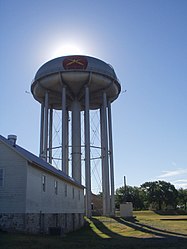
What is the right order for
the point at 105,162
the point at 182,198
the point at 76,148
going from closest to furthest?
the point at 105,162 < the point at 76,148 < the point at 182,198

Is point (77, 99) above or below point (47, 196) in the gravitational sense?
above

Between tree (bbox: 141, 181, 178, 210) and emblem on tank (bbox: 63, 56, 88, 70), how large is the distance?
6229 centimetres

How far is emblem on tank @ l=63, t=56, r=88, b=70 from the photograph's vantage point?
4258 centimetres

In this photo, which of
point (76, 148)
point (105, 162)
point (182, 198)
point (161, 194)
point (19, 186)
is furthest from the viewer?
point (182, 198)

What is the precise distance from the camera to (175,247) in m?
16.7

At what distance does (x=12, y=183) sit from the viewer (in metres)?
21.4

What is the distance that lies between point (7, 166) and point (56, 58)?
26015 mm

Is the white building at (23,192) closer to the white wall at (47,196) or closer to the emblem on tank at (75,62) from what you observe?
the white wall at (47,196)

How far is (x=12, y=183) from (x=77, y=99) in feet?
88.8

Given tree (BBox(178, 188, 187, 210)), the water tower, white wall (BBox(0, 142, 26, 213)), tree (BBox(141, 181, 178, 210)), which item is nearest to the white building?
white wall (BBox(0, 142, 26, 213))

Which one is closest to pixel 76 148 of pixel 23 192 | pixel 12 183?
pixel 12 183

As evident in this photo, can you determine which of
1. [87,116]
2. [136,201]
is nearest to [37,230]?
[87,116]

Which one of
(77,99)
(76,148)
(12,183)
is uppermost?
(77,99)

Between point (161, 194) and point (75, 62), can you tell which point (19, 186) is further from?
point (161, 194)
